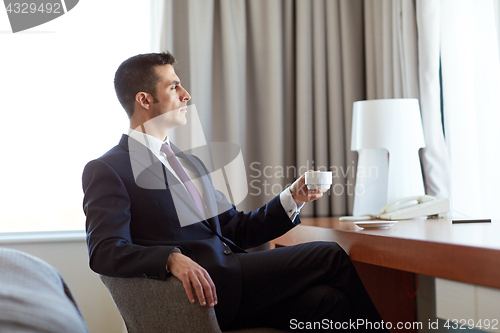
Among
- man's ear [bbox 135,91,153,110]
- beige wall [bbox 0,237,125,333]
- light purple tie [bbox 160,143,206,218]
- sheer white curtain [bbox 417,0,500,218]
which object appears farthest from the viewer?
beige wall [bbox 0,237,125,333]

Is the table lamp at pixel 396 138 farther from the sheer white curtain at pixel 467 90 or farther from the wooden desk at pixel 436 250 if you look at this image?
the wooden desk at pixel 436 250

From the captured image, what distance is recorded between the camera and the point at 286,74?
2.43 meters

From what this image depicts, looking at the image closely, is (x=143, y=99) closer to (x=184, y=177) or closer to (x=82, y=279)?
(x=184, y=177)

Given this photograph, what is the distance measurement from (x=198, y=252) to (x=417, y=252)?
0.61 meters

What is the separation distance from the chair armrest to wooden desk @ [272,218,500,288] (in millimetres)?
477

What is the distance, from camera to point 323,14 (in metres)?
2.42

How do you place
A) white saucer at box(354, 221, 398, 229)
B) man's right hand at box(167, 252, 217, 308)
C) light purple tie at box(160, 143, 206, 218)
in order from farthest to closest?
1. light purple tie at box(160, 143, 206, 218)
2. white saucer at box(354, 221, 398, 229)
3. man's right hand at box(167, 252, 217, 308)

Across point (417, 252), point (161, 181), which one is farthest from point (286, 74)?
point (417, 252)

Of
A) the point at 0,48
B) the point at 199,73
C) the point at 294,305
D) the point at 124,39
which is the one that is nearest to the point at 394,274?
the point at 294,305

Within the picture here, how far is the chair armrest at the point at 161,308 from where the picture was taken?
104cm

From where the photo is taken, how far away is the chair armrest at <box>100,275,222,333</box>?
3.42 ft

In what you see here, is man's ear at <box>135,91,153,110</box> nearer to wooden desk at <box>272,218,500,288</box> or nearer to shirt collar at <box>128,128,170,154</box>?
shirt collar at <box>128,128,170,154</box>

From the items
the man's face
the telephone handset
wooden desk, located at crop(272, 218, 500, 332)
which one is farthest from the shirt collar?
the telephone handset

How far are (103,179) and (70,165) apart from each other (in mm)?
1113
